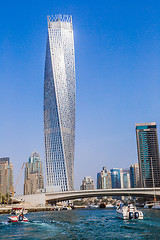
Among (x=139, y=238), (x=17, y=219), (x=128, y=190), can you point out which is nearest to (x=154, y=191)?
(x=128, y=190)

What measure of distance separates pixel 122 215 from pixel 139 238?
31.3 m

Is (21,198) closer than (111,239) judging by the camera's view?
No

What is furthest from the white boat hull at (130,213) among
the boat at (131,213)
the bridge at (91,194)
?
the bridge at (91,194)

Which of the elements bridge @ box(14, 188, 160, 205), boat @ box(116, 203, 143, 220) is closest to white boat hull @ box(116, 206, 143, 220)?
boat @ box(116, 203, 143, 220)

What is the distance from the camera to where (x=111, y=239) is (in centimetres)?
3962

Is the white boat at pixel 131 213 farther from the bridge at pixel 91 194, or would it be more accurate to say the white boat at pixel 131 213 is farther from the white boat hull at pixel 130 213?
the bridge at pixel 91 194

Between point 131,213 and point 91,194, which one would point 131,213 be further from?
point 91,194

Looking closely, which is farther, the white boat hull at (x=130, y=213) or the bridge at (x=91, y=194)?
the bridge at (x=91, y=194)

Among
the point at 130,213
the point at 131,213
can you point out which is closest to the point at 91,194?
the point at 130,213

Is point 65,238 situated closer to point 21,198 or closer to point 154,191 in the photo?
point 154,191

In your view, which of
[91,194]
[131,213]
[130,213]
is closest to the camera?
[131,213]

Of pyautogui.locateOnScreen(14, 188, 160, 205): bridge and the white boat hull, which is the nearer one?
the white boat hull

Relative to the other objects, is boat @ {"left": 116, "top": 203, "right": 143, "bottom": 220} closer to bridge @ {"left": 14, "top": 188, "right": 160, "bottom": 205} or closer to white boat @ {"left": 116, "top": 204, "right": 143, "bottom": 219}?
white boat @ {"left": 116, "top": 204, "right": 143, "bottom": 219}

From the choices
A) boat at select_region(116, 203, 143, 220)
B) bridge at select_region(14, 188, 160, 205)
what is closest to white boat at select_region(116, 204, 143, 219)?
boat at select_region(116, 203, 143, 220)
